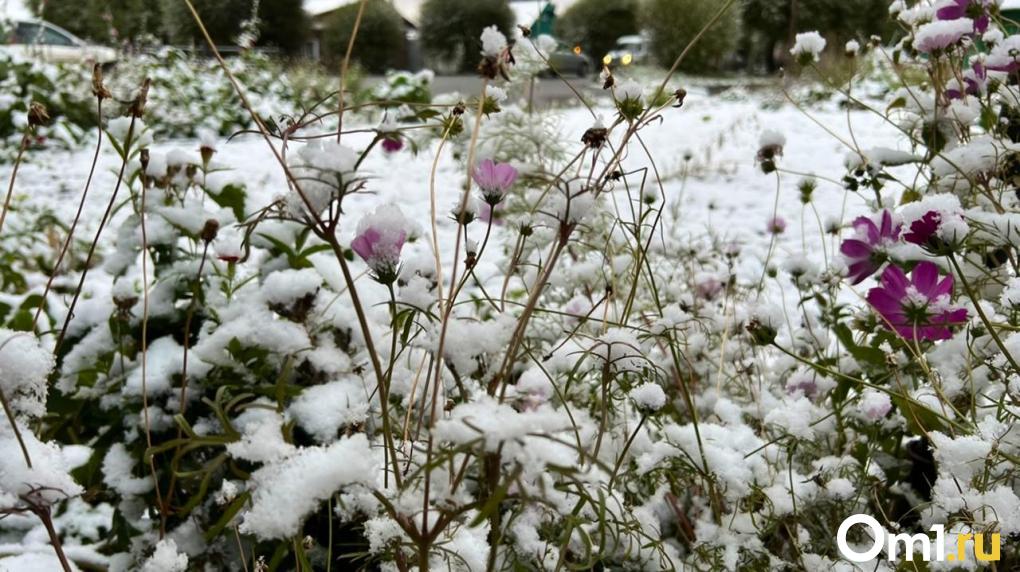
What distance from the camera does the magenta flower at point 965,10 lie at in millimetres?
1068

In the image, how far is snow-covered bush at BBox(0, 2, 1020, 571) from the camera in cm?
51

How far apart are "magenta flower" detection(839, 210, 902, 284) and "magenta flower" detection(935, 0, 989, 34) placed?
401 mm

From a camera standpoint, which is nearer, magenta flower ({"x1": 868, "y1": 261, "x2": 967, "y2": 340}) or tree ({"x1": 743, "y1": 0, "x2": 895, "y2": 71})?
magenta flower ({"x1": 868, "y1": 261, "x2": 967, "y2": 340})

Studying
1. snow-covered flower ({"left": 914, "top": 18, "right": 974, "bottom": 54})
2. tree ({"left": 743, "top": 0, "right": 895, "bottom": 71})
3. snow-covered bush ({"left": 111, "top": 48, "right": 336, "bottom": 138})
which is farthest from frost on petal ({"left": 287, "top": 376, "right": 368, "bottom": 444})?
tree ({"left": 743, "top": 0, "right": 895, "bottom": 71})

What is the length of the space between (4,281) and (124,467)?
1370mm

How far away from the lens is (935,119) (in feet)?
3.67

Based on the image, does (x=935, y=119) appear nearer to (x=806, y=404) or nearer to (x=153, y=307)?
(x=806, y=404)

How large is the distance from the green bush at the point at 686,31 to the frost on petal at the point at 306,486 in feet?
44.6

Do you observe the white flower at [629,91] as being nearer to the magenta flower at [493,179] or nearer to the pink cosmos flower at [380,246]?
the magenta flower at [493,179]

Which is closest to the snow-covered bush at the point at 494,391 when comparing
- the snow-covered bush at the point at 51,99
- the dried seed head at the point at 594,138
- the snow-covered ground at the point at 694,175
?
the dried seed head at the point at 594,138

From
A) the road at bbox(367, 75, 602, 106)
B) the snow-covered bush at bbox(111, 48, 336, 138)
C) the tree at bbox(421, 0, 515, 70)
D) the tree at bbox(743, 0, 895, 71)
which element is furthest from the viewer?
the tree at bbox(421, 0, 515, 70)

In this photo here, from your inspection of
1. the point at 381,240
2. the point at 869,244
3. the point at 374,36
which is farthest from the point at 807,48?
the point at 374,36

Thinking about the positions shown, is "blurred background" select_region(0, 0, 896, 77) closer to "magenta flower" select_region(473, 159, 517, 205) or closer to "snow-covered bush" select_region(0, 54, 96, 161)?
"snow-covered bush" select_region(0, 54, 96, 161)

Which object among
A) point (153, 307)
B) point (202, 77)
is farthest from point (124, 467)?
point (202, 77)
